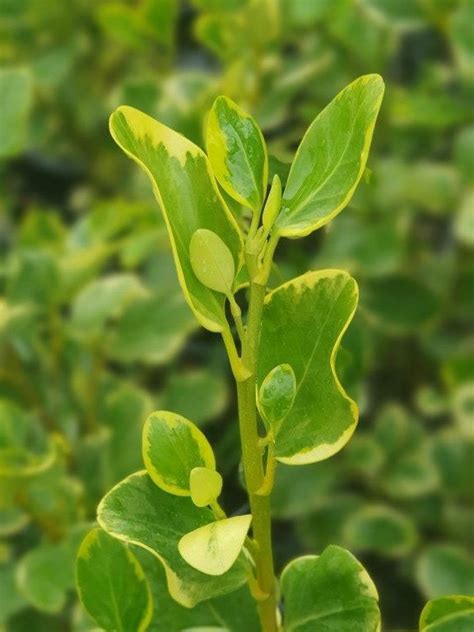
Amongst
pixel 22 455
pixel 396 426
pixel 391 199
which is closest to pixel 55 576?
pixel 22 455

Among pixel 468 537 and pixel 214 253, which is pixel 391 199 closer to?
pixel 468 537

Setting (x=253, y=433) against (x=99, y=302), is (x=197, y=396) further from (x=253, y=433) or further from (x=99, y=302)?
(x=253, y=433)

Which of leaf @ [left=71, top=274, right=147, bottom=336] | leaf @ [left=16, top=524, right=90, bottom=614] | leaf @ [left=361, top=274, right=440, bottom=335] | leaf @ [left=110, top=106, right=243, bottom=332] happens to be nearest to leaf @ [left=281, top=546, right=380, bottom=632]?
leaf @ [left=110, top=106, right=243, bottom=332]

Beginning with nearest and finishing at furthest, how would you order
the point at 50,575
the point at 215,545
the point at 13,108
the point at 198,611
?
the point at 215,545 → the point at 198,611 → the point at 50,575 → the point at 13,108

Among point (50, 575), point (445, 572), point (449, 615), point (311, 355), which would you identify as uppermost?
point (311, 355)

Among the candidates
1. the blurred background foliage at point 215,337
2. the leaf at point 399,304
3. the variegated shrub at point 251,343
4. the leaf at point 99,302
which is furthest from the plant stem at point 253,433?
the leaf at point 399,304

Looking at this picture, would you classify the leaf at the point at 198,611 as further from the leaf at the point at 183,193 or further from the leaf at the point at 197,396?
the leaf at the point at 197,396

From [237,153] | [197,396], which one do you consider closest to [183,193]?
[237,153]
